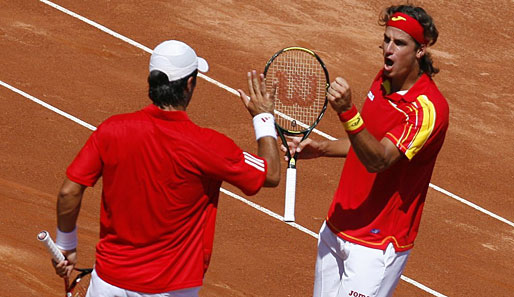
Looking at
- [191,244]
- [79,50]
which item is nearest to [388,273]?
[191,244]

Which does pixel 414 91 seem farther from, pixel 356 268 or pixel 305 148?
pixel 356 268

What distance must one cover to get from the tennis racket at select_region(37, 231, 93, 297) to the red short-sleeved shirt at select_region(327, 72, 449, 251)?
1.84 m

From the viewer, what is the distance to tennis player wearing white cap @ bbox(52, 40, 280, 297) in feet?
16.7

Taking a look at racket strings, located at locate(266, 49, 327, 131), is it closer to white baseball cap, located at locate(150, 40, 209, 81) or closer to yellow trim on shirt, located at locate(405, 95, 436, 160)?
yellow trim on shirt, located at locate(405, 95, 436, 160)

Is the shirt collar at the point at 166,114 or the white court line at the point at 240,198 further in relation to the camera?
the white court line at the point at 240,198

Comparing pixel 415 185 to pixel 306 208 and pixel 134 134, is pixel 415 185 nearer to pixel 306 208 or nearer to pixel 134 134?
pixel 134 134

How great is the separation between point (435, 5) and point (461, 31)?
3.17ft

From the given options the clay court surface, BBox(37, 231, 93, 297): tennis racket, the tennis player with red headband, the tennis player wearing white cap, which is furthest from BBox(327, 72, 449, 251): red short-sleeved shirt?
the clay court surface

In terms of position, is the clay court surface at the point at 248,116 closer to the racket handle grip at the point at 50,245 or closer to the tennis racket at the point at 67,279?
the tennis racket at the point at 67,279

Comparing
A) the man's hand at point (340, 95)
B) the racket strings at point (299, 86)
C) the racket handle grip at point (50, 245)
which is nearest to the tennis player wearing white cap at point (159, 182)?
the racket handle grip at point (50, 245)

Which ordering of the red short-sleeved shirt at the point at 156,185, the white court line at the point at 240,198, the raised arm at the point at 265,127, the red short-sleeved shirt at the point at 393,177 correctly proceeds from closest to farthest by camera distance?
the red short-sleeved shirt at the point at 156,185, the raised arm at the point at 265,127, the red short-sleeved shirt at the point at 393,177, the white court line at the point at 240,198

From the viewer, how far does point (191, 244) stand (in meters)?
5.30

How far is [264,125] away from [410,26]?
52.2 inches

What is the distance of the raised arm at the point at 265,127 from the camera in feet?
17.9
